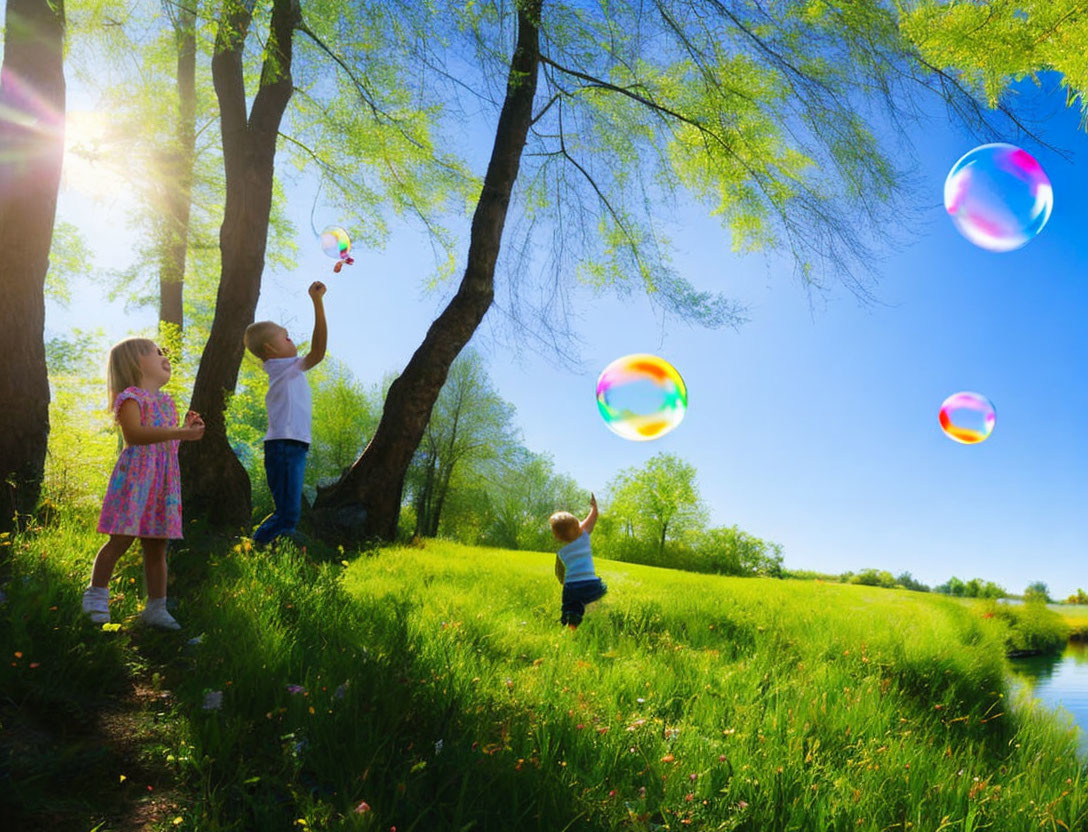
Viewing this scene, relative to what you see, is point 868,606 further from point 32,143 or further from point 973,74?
point 32,143

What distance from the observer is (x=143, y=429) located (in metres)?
3.54

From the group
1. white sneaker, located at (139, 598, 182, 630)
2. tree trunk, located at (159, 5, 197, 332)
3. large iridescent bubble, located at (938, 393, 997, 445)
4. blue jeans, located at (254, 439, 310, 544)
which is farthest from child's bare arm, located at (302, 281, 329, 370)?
tree trunk, located at (159, 5, 197, 332)

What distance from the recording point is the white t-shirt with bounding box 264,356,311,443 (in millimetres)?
4875

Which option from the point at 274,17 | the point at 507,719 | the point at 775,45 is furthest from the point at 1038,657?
the point at 274,17

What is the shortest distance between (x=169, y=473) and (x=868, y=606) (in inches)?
379

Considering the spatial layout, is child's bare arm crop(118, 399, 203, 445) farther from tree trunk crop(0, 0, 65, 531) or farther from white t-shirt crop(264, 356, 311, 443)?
tree trunk crop(0, 0, 65, 531)

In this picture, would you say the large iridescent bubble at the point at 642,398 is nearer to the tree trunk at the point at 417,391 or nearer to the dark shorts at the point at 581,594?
the dark shorts at the point at 581,594

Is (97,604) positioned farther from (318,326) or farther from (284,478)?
(318,326)


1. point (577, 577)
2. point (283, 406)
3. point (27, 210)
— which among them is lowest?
point (577, 577)

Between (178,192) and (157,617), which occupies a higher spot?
(178,192)

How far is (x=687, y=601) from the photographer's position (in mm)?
6656

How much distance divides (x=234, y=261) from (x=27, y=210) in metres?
2.09

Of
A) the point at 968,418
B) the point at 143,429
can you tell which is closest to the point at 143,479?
the point at 143,429

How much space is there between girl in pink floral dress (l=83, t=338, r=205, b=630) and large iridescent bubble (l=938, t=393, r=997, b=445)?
8.60 metres
